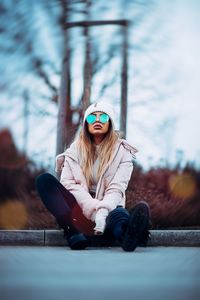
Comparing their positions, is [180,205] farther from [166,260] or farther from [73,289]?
[73,289]

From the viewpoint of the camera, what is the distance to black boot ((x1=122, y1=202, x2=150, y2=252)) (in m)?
3.82

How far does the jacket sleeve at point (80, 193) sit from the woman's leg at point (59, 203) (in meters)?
0.07

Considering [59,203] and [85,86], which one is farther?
[85,86]

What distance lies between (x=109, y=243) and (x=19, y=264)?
1367 millimetres

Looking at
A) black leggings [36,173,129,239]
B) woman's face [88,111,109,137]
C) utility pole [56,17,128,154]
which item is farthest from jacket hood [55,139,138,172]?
utility pole [56,17,128,154]

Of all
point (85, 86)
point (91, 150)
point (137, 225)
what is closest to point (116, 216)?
point (137, 225)

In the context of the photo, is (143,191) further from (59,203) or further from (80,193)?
(59,203)

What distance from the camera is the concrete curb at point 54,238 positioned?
480 cm

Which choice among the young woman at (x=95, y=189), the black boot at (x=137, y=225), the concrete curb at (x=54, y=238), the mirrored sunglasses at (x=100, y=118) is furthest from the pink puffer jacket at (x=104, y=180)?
the concrete curb at (x=54, y=238)

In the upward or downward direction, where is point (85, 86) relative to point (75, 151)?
upward

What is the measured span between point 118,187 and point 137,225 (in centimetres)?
61

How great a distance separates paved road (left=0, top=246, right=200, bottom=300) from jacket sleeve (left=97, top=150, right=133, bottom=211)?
1.21 feet

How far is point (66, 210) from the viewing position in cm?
419

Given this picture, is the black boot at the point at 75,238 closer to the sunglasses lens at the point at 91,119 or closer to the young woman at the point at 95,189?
the young woman at the point at 95,189
